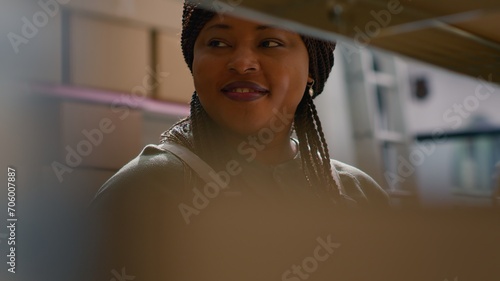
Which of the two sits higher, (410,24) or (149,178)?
(410,24)

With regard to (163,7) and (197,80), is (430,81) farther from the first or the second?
(163,7)

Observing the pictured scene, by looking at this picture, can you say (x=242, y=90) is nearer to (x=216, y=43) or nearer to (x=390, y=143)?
(x=216, y=43)

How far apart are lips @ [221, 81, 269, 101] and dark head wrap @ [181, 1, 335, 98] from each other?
7 cm

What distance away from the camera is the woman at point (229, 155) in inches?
20.4
